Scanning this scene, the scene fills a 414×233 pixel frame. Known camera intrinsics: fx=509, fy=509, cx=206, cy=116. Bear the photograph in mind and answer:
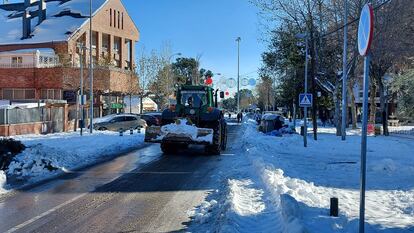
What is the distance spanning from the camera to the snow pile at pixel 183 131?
19719mm

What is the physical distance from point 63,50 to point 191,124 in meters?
52.3

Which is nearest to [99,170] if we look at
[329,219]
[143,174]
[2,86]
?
[143,174]

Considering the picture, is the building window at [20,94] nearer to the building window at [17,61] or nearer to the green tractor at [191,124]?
the building window at [17,61]

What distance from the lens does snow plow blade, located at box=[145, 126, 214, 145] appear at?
19.7 metres

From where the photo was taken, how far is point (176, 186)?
1222 centimetres

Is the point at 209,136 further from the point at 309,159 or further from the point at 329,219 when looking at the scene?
the point at 329,219

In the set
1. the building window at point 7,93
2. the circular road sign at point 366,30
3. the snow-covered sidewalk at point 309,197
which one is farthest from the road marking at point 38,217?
the building window at point 7,93

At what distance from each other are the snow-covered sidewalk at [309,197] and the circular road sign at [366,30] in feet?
7.80

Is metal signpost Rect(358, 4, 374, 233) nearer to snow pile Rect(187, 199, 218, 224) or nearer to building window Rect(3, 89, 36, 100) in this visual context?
snow pile Rect(187, 199, 218, 224)

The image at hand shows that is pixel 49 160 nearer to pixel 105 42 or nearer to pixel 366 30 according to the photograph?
pixel 366 30

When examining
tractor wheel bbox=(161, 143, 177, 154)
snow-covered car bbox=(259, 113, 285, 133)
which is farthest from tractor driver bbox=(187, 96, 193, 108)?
snow-covered car bbox=(259, 113, 285, 133)

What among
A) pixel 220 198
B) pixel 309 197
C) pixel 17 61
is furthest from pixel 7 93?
pixel 309 197

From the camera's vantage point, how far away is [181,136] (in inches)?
782

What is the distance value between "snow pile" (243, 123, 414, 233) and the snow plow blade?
1.88m
